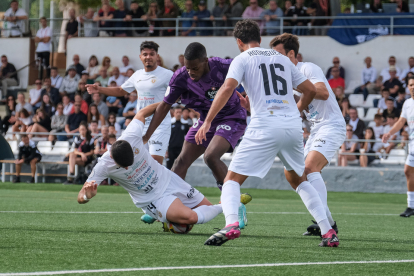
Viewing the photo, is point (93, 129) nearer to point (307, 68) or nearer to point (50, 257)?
point (307, 68)

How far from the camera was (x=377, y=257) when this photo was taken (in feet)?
16.9

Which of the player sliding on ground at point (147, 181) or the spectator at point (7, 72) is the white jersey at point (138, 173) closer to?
the player sliding on ground at point (147, 181)

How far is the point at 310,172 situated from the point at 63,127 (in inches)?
595

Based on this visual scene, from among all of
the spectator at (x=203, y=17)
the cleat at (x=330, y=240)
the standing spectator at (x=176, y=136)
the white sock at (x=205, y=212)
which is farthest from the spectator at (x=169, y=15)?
the cleat at (x=330, y=240)

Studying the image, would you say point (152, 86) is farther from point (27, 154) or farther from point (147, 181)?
point (27, 154)

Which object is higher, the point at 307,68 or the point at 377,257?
the point at 307,68

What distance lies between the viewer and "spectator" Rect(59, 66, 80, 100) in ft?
71.8

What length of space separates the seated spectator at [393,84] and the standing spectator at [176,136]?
598 centimetres

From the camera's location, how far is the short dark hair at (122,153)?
5812 mm

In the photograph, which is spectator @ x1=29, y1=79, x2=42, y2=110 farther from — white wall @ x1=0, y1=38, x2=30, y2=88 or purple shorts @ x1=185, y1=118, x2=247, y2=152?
purple shorts @ x1=185, y1=118, x2=247, y2=152

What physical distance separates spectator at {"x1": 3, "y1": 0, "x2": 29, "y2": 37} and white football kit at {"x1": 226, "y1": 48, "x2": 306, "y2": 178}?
2144 cm

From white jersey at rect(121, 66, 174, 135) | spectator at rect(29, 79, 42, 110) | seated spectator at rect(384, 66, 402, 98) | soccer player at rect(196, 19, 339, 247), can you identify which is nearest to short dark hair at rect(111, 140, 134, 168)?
soccer player at rect(196, 19, 339, 247)

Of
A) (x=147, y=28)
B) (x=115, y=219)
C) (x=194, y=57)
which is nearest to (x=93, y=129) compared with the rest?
(x=147, y=28)

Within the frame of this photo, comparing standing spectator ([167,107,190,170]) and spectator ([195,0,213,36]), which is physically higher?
spectator ([195,0,213,36])
